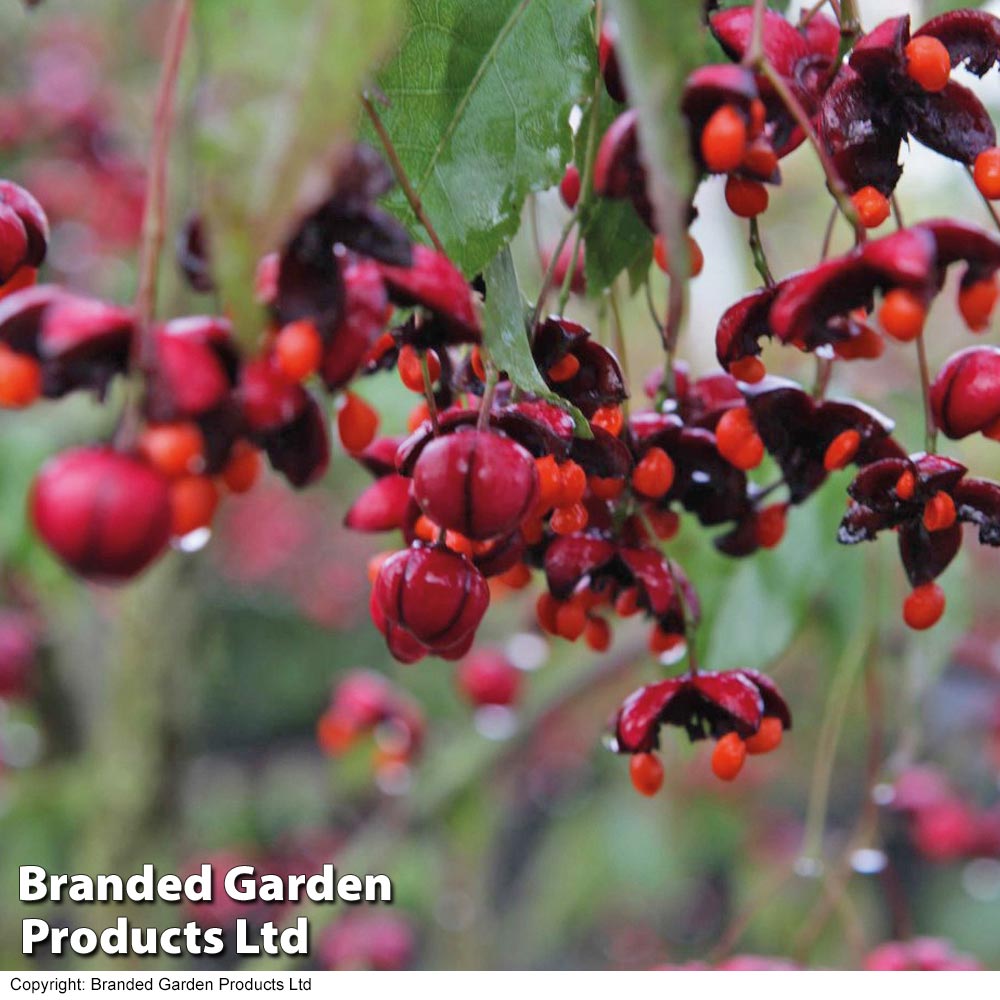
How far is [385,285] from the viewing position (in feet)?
1.18

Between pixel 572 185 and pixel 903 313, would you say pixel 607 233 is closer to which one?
pixel 572 185

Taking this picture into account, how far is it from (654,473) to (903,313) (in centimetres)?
16

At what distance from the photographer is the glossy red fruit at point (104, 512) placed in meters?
0.30

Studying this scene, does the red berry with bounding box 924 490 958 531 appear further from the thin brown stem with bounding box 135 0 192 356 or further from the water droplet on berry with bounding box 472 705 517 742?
the water droplet on berry with bounding box 472 705 517 742

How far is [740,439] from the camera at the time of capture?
1.71 ft

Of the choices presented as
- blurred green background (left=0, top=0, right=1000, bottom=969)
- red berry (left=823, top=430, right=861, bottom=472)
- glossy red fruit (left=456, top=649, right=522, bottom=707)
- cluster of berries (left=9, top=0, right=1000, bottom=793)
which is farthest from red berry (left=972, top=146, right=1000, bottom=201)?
glossy red fruit (left=456, top=649, right=522, bottom=707)

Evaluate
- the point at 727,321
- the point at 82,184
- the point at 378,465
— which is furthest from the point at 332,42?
the point at 82,184

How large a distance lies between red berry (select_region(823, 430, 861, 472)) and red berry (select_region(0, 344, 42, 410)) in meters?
0.31

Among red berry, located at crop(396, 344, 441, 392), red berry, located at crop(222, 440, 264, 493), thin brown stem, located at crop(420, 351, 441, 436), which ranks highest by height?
red berry, located at crop(396, 344, 441, 392)

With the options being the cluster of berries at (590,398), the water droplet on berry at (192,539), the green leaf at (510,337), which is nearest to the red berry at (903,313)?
the cluster of berries at (590,398)

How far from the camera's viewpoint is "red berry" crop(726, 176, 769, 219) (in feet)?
1.51

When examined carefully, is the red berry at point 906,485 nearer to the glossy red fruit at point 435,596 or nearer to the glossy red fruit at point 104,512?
the glossy red fruit at point 435,596

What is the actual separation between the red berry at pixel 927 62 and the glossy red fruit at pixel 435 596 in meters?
0.24

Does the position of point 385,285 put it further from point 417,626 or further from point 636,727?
point 636,727
